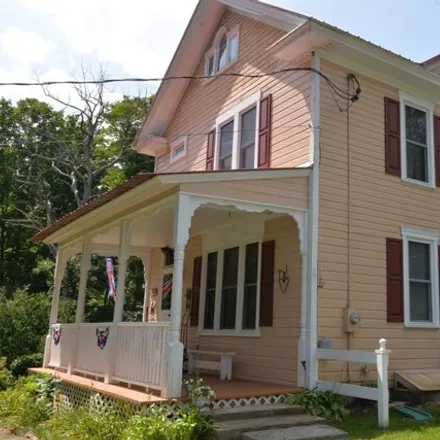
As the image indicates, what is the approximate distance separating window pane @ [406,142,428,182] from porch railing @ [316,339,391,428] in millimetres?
4388

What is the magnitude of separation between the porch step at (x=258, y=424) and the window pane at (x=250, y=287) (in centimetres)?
263

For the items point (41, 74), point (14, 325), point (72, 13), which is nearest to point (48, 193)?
point (41, 74)

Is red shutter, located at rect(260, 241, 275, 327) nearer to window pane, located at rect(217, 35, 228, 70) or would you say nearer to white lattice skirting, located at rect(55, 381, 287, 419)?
white lattice skirting, located at rect(55, 381, 287, 419)

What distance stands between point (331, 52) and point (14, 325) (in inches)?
458

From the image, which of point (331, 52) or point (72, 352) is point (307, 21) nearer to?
point (331, 52)

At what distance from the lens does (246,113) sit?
11.5 metres

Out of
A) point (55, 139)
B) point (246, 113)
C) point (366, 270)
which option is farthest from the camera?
point (55, 139)

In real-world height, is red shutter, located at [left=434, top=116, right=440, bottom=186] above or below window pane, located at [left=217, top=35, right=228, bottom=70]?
below

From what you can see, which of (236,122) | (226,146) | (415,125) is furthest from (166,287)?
(415,125)

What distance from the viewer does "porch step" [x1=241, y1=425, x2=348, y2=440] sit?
6.48 meters

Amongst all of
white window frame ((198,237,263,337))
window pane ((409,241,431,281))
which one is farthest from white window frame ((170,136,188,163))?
window pane ((409,241,431,281))

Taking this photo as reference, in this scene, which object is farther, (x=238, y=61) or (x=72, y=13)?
(x=238, y=61)

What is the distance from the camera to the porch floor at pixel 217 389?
709 centimetres

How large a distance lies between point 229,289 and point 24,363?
22.7ft
